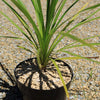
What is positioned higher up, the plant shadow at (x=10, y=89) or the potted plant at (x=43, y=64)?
the potted plant at (x=43, y=64)

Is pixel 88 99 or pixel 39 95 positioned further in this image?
pixel 88 99

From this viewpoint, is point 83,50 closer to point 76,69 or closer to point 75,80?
point 76,69

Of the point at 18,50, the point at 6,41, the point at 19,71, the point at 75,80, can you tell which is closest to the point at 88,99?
the point at 75,80

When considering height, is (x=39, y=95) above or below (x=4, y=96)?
above

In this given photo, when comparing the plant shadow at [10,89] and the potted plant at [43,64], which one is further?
the plant shadow at [10,89]

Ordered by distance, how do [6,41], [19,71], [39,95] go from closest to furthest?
[39,95], [19,71], [6,41]

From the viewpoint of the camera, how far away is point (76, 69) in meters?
2.12

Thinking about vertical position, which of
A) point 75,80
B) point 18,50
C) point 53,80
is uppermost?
point 18,50

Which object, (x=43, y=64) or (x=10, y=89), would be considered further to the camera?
(x=10, y=89)

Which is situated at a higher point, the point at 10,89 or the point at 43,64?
the point at 43,64

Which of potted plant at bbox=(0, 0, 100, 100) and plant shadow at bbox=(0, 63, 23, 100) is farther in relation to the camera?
plant shadow at bbox=(0, 63, 23, 100)

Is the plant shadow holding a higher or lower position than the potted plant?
lower

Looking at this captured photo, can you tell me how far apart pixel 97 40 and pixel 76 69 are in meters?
0.82

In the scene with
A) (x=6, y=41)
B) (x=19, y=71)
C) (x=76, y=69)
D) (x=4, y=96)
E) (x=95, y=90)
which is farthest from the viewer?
(x=6, y=41)
